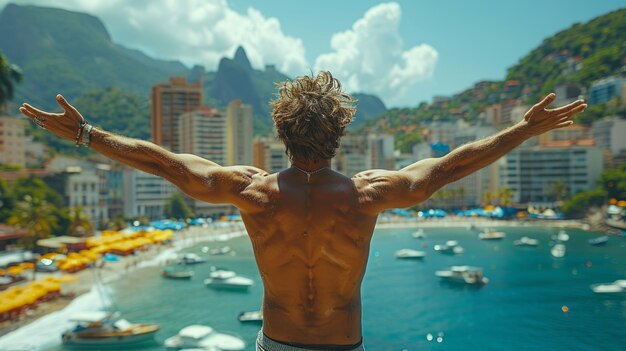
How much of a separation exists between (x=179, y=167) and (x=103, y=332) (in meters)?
23.7

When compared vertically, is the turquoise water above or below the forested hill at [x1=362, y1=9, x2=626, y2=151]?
below

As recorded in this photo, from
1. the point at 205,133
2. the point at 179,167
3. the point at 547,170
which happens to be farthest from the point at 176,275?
the point at 547,170

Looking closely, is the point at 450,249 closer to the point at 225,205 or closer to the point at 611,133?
the point at 611,133

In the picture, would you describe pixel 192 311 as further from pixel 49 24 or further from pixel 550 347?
pixel 49 24

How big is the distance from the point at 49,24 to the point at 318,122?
22365 cm

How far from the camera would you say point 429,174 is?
2057 mm

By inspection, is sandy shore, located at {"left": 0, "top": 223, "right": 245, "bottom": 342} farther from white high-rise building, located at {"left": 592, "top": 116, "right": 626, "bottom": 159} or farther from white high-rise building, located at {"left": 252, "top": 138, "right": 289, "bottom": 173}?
white high-rise building, located at {"left": 592, "top": 116, "right": 626, "bottom": 159}

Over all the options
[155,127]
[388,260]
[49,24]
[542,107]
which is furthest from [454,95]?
[542,107]

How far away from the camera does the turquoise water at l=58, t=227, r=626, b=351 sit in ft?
81.6

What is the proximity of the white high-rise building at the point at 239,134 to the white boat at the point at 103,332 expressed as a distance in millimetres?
64017

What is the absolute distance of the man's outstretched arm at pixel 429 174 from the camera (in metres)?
2.03

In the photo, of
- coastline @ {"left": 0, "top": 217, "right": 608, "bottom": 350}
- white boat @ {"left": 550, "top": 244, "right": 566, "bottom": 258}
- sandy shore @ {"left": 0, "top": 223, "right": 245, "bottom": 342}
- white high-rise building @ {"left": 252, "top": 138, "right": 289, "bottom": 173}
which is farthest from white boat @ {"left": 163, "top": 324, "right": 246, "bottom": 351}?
white high-rise building @ {"left": 252, "top": 138, "right": 289, "bottom": 173}

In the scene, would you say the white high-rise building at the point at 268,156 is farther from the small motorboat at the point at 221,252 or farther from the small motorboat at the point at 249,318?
the small motorboat at the point at 249,318

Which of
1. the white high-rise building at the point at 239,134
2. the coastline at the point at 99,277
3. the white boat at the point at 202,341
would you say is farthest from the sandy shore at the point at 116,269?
the white high-rise building at the point at 239,134
